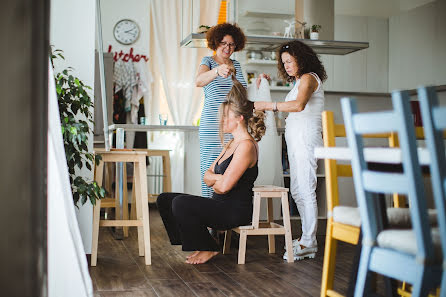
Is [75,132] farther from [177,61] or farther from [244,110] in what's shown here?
[177,61]

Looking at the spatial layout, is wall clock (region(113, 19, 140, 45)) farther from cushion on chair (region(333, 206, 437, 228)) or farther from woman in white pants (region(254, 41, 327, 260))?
cushion on chair (region(333, 206, 437, 228))

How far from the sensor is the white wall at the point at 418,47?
7.32 metres

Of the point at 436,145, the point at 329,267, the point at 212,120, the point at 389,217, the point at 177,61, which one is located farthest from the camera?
the point at 177,61

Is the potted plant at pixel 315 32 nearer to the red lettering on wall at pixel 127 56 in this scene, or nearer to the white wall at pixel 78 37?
the white wall at pixel 78 37

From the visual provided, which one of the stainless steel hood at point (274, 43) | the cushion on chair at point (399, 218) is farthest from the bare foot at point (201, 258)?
the stainless steel hood at point (274, 43)

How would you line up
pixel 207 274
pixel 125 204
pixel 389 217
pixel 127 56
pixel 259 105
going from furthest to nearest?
1. pixel 127 56
2. pixel 125 204
3. pixel 259 105
4. pixel 207 274
5. pixel 389 217

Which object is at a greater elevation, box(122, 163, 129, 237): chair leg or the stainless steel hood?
the stainless steel hood

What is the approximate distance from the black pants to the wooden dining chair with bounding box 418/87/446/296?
196 centimetres

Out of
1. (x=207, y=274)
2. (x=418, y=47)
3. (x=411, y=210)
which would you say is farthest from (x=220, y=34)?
(x=418, y=47)

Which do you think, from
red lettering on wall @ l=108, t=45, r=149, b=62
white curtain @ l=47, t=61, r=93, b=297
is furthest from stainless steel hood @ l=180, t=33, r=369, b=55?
white curtain @ l=47, t=61, r=93, b=297

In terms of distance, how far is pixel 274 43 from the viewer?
4.80 metres

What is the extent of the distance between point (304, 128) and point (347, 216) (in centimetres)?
168

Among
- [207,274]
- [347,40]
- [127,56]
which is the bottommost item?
[207,274]

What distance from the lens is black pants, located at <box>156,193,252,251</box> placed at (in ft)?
10.2
